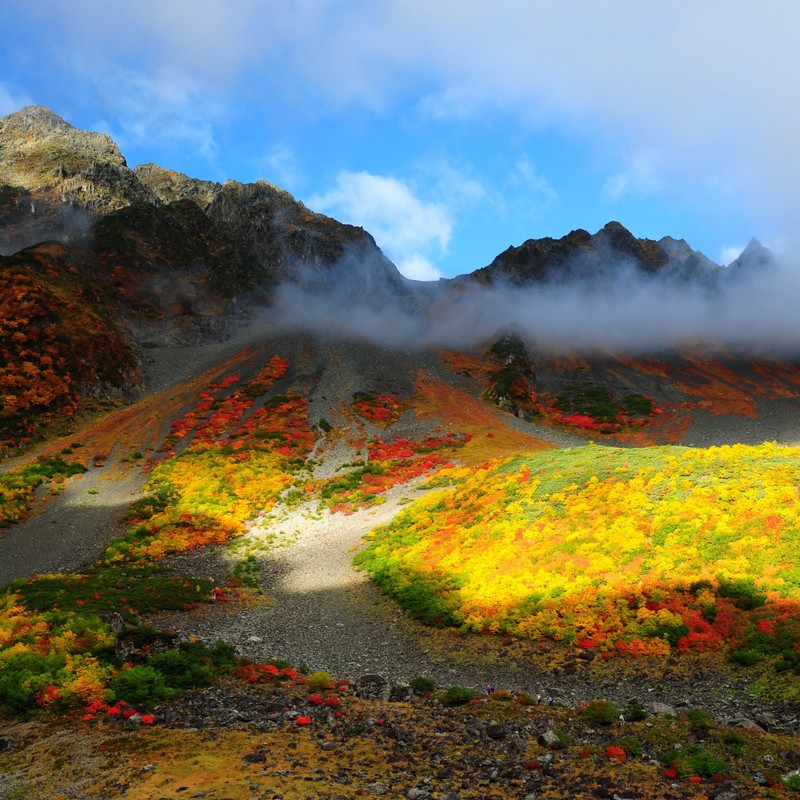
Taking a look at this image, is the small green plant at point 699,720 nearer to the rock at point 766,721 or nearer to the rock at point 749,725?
the rock at point 749,725

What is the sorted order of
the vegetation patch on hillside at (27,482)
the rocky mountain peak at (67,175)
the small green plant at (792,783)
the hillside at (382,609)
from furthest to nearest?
the rocky mountain peak at (67,175) → the vegetation patch on hillside at (27,482) → the hillside at (382,609) → the small green plant at (792,783)

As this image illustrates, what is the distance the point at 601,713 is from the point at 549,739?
8.71 feet

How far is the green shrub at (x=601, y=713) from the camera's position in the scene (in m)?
17.8

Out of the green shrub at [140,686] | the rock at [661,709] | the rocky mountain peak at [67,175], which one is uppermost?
the rocky mountain peak at [67,175]

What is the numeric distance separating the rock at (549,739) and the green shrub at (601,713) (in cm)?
202

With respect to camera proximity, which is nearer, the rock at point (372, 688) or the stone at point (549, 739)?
the stone at point (549, 739)

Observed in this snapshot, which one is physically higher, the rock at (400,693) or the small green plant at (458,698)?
the small green plant at (458,698)

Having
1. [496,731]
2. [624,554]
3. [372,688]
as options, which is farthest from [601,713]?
[624,554]

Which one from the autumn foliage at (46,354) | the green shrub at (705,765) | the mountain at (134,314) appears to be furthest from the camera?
the mountain at (134,314)

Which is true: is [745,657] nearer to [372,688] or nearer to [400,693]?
[400,693]

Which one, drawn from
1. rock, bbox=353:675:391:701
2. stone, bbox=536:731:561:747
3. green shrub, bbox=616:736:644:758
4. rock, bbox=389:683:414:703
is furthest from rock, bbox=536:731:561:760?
rock, bbox=353:675:391:701

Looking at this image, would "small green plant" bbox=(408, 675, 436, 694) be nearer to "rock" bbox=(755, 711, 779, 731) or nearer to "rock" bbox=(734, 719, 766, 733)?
"rock" bbox=(734, 719, 766, 733)

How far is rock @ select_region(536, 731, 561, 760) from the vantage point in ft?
53.4

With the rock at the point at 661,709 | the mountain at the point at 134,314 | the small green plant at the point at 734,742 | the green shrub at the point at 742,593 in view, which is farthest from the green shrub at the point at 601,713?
the mountain at the point at 134,314
